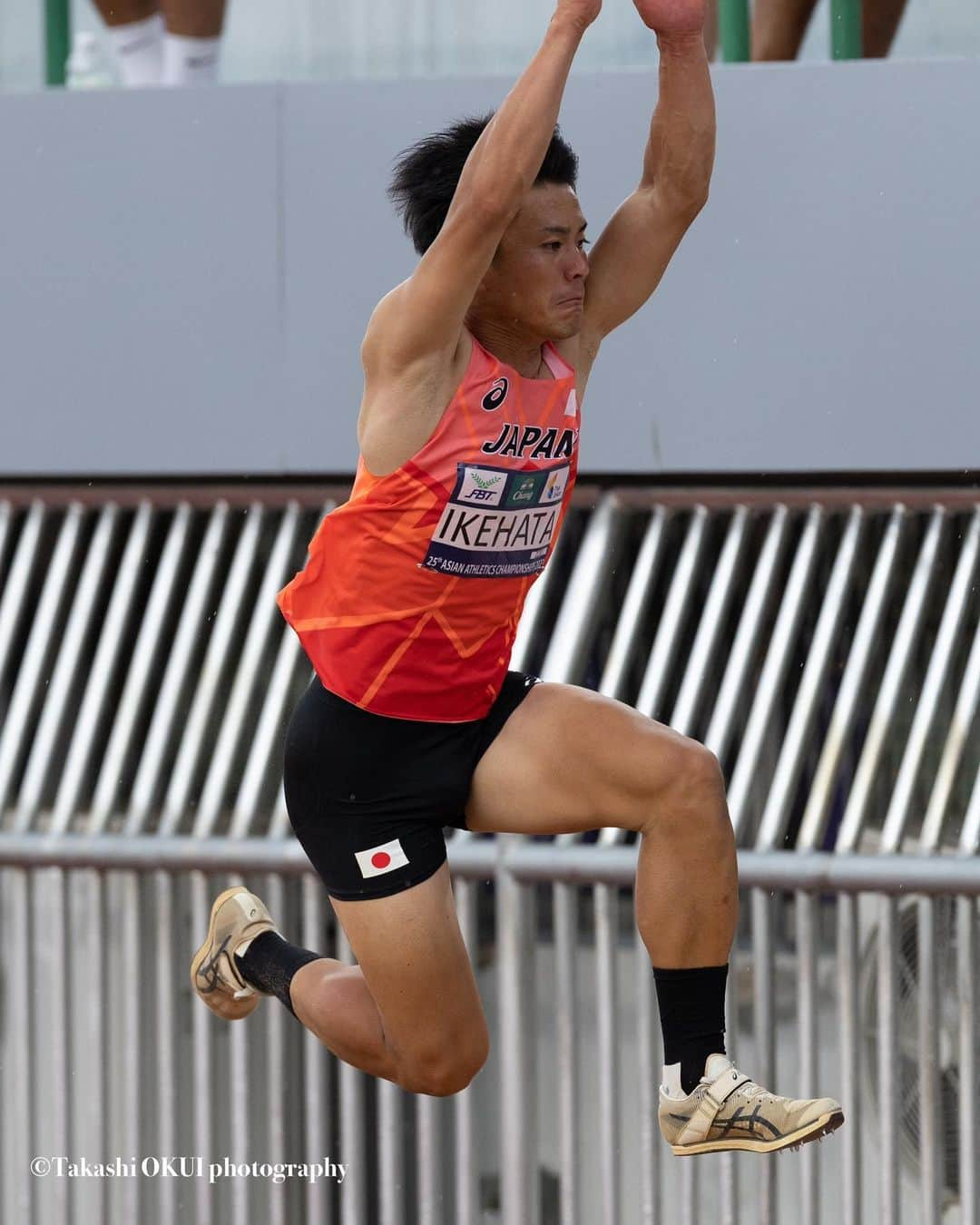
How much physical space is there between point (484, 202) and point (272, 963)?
1700 millimetres

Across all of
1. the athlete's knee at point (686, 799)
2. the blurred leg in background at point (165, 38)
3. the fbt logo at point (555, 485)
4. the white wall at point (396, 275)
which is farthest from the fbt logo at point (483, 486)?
the blurred leg in background at point (165, 38)

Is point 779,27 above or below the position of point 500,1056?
above

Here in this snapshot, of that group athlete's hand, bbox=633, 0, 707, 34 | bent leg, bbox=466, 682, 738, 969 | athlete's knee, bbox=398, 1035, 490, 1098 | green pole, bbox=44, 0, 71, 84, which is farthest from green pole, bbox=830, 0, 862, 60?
athlete's knee, bbox=398, 1035, 490, 1098

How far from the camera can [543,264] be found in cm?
338

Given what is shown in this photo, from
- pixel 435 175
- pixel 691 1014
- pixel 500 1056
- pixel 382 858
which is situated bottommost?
pixel 500 1056

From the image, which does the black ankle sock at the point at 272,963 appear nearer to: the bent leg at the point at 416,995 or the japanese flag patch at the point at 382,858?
the bent leg at the point at 416,995

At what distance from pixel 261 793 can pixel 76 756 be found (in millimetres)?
558

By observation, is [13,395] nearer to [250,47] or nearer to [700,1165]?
[250,47]

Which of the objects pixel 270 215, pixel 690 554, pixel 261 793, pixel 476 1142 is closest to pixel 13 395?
pixel 270 215

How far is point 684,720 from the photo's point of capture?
5.22m

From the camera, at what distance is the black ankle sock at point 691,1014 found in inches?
137

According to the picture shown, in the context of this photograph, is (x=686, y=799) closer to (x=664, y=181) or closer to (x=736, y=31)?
(x=664, y=181)

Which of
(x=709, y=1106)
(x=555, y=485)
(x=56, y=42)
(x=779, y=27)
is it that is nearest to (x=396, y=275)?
(x=779, y=27)

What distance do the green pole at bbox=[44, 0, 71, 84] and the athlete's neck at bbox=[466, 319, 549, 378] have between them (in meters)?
2.96
